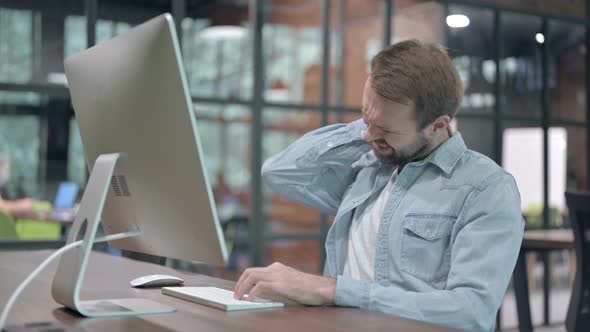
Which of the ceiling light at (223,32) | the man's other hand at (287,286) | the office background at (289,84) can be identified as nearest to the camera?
the man's other hand at (287,286)

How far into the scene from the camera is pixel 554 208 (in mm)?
6129

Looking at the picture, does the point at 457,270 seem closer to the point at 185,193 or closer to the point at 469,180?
the point at 469,180

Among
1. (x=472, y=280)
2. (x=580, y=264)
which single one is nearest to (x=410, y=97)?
(x=472, y=280)

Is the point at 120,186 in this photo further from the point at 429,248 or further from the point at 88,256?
the point at 429,248

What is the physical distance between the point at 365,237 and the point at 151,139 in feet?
2.33

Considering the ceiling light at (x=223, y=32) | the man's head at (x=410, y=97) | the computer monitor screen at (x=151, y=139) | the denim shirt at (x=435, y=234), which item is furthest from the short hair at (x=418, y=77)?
the ceiling light at (x=223, y=32)

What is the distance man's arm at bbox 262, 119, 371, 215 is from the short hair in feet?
1.07

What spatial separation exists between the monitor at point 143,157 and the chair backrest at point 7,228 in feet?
8.47

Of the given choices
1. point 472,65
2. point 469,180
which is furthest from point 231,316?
point 472,65

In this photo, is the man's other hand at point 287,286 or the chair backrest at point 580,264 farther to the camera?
the chair backrest at point 580,264

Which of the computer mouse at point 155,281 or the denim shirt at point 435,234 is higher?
the denim shirt at point 435,234

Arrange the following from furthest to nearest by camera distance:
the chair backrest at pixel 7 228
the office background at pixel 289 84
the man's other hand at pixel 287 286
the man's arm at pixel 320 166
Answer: the office background at pixel 289 84 → the chair backrest at pixel 7 228 → the man's arm at pixel 320 166 → the man's other hand at pixel 287 286

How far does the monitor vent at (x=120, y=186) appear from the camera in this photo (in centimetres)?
135

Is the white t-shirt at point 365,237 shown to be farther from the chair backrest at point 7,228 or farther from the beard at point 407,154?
the chair backrest at point 7,228
